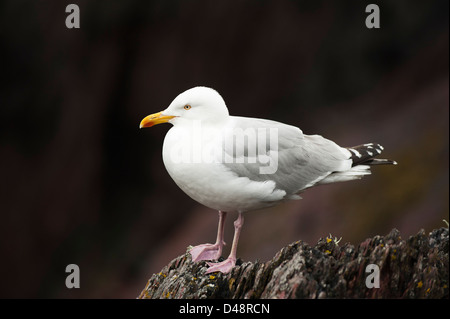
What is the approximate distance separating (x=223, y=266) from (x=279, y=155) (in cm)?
69

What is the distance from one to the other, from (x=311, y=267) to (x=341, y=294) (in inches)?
Answer: 7.5

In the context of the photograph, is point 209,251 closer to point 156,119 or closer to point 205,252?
point 205,252

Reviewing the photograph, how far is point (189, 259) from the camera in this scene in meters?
3.70

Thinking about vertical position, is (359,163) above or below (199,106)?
below

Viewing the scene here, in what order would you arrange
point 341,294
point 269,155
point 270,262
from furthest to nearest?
point 269,155 → point 270,262 → point 341,294

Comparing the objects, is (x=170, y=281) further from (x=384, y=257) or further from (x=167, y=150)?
(x=384, y=257)

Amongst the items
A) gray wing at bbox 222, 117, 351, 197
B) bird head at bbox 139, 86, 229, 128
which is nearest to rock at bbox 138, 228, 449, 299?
gray wing at bbox 222, 117, 351, 197

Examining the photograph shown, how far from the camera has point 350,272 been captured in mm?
3049

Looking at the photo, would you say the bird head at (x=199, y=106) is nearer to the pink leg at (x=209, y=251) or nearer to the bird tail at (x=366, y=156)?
the pink leg at (x=209, y=251)

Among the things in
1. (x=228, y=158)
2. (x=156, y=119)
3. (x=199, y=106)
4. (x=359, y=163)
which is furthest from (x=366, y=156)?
(x=156, y=119)

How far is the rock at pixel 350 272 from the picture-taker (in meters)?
2.99

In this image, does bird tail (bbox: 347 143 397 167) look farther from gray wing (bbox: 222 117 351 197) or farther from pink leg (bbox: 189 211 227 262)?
pink leg (bbox: 189 211 227 262)

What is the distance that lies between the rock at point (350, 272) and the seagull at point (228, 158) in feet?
0.92
